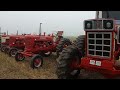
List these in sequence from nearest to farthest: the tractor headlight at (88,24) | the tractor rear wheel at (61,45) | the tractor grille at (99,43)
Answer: the tractor grille at (99,43)
the tractor headlight at (88,24)
the tractor rear wheel at (61,45)

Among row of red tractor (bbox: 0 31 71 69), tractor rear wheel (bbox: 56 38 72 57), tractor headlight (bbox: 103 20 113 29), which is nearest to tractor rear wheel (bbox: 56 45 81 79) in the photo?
tractor headlight (bbox: 103 20 113 29)

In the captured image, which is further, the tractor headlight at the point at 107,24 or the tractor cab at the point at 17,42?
the tractor cab at the point at 17,42

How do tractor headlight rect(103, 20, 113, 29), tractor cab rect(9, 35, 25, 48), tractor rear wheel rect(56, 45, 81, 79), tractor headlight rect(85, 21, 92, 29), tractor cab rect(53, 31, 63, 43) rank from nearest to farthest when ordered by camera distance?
tractor headlight rect(103, 20, 113, 29) < tractor headlight rect(85, 21, 92, 29) < tractor rear wheel rect(56, 45, 81, 79) < tractor cab rect(53, 31, 63, 43) < tractor cab rect(9, 35, 25, 48)

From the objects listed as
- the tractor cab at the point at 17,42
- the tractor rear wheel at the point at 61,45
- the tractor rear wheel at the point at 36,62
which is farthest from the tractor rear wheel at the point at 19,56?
the tractor cab at the point at 17,42

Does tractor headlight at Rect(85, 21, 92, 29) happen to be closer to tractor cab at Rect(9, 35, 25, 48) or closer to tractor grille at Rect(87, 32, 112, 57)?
tractor grille at Rect(87, 32, 112, 57)

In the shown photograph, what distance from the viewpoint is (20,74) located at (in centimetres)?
850

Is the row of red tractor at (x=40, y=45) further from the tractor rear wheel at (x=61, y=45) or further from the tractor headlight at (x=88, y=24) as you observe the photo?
the tractor headlight at (x=88, y=24)

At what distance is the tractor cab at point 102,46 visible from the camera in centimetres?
645

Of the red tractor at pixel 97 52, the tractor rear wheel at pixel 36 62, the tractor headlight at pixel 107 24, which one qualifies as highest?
the tractor headlight at pixel 107 24

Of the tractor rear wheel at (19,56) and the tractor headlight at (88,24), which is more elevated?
the tractor headlight at (88,24)

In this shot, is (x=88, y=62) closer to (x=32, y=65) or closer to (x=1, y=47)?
(x=32, y=65)

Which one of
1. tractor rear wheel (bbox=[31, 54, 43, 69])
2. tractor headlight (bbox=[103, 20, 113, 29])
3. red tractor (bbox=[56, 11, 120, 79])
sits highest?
tractor headlight (bbox=[103, 20, 113, 29])

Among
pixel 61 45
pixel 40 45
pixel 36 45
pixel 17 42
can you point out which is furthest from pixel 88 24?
pixel 17 42

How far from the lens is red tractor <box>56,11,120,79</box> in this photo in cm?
648
